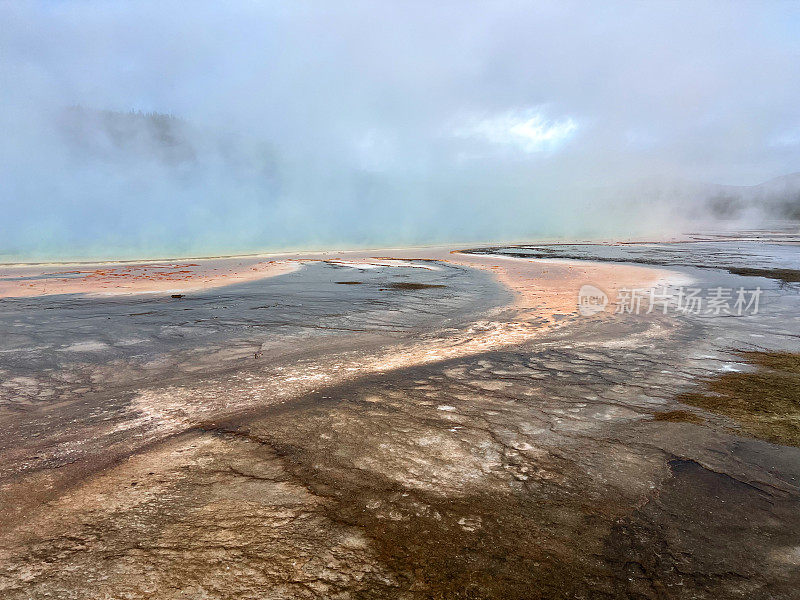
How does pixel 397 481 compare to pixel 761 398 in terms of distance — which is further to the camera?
pixel 761 398

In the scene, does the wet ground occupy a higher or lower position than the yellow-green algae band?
lower

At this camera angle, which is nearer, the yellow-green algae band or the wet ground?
the wet ground

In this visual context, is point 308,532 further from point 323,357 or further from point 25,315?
point 25,315

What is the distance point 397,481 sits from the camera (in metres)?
2.76

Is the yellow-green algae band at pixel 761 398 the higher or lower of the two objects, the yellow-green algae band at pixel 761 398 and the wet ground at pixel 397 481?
the higher

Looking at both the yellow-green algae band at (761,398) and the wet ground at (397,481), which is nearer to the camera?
the wet ground at (397,481)

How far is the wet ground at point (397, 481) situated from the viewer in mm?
2035

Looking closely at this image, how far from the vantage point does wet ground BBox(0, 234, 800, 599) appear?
2.04 metres

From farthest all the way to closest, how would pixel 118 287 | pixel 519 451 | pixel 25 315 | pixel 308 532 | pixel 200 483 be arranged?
1. pixel 118 287
2. pixel 25 315
3. pixel 519 451
4. pixel 200 483
5. pixel 308 532

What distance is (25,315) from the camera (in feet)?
27.5

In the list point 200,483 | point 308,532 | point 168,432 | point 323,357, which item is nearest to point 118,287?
point 323,357

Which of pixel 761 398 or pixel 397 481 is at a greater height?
pixel 761 398

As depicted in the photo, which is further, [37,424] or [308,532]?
[37,424]

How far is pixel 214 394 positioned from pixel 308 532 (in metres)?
2.36
